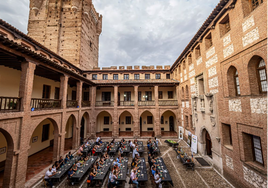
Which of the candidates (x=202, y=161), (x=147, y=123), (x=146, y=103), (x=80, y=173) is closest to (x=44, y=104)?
(x=80, y=173)

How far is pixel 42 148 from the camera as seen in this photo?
13898 millimetres

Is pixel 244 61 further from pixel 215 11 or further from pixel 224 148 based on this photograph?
pixel 224 148

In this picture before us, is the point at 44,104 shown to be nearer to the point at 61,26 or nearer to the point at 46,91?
the point at 46,91

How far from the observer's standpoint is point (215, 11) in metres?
8.95

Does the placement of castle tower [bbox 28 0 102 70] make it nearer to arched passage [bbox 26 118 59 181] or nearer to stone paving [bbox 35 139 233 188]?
arched passage [bbox 26 118 59 181]

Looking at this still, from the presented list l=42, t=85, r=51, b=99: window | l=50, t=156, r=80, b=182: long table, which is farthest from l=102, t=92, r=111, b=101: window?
l=50, t=156, r=80, b=182: long table

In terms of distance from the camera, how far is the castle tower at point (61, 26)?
20.9 metres

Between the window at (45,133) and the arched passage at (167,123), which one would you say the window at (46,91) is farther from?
the arched passage at (167,123)

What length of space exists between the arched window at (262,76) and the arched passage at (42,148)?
48.9 ft

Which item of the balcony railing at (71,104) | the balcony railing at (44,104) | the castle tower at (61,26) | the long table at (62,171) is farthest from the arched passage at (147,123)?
the castle tower at (61,26)

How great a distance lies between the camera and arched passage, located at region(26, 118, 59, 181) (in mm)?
10062

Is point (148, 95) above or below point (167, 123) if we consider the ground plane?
above

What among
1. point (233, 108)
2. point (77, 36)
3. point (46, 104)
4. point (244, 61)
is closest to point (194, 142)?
point (233, 108)

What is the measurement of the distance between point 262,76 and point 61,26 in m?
27.5
